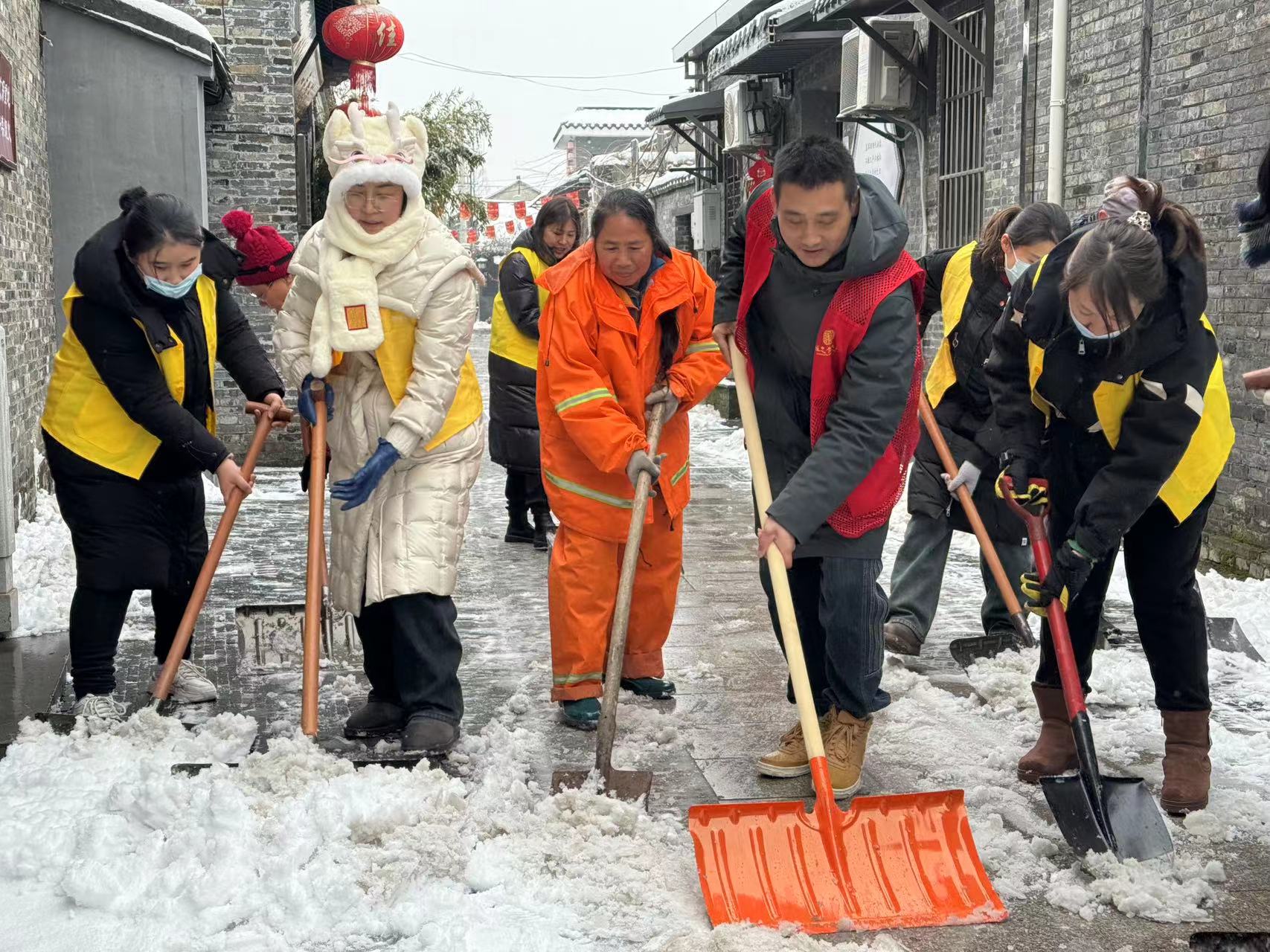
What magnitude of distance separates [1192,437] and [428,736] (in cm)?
242

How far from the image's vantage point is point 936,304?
18.6 ft

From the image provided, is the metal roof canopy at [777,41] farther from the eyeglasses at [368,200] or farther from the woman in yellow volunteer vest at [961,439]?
the eyeglasses at [368,200]

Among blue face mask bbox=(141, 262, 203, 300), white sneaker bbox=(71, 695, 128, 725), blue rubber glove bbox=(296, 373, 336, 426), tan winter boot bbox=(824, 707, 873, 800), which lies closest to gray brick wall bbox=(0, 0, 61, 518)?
white sneaker bbox=(71, 695, 128, 725)

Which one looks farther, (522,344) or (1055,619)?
(522,344)

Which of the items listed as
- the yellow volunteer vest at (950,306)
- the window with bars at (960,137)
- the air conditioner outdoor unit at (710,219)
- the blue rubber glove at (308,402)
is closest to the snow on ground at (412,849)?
the blue rubber glove at (308,402)

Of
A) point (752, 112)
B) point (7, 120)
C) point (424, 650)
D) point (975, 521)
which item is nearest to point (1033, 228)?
point (975, 521)

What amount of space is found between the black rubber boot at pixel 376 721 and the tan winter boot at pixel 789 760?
1214 mm

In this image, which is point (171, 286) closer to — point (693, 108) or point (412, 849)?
point (412, 849)

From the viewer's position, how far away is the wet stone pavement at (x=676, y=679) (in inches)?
125

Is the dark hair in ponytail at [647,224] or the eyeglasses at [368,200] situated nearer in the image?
the eyeglasses at [368,200]

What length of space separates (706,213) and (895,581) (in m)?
14.8

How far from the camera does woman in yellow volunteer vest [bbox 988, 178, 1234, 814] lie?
3477 mm

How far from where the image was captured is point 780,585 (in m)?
3.54

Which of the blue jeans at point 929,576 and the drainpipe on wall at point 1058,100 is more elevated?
the drainpipe on wall at point 1058,100
